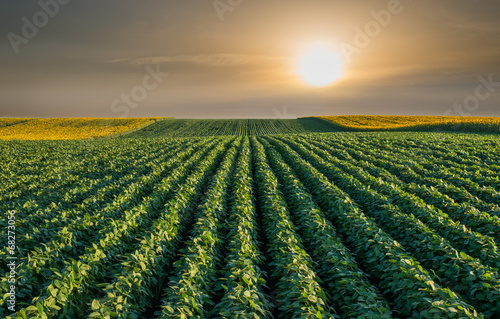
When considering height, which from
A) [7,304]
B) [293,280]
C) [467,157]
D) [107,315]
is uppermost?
[467,157]

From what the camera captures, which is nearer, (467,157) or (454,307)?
(454,307)

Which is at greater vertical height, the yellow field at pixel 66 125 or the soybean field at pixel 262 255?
the yellow field at pixel 66 125

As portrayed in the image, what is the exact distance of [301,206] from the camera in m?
9.75

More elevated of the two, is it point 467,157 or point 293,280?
point 467,157

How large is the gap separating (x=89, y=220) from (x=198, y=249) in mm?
4474

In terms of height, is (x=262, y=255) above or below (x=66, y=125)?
below

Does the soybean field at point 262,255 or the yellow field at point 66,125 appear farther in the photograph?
the yellow field at point 66,125

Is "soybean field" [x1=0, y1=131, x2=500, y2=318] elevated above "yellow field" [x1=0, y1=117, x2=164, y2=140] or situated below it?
below

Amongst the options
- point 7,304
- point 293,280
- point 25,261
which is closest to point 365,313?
point 293,280

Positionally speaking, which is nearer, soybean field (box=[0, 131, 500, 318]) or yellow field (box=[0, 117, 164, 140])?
soybean field (box=[0, 131, 500, 318])

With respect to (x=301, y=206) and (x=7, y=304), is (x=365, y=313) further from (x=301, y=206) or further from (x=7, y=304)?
(x=7, y=304)

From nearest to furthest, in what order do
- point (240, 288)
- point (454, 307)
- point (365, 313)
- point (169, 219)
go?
point (454, 307)
point (365, 313)
point (240, 288)
point (169, 219)

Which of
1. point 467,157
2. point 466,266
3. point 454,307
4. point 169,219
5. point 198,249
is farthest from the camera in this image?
point 467,157

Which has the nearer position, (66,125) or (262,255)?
(262,255)
